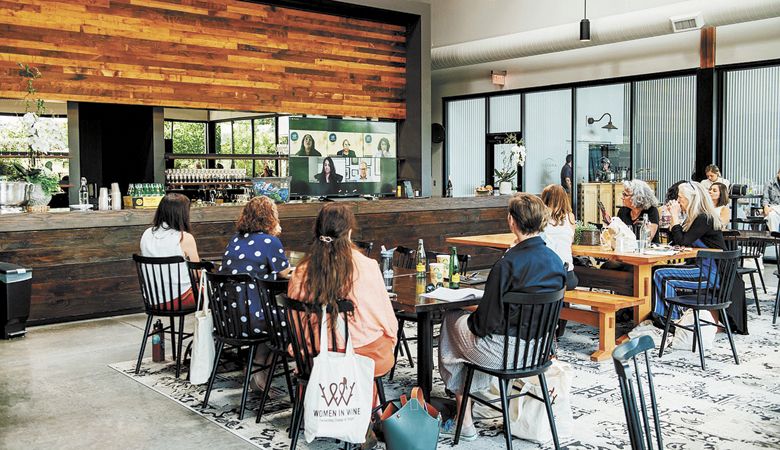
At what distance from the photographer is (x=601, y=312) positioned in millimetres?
5875

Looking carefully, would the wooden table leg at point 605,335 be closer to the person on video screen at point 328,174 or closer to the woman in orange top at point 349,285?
the woman in orange top at point 349,285

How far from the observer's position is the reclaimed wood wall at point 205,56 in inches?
313

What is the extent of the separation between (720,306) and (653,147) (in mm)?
7259

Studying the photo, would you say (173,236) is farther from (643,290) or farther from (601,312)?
(643,290)

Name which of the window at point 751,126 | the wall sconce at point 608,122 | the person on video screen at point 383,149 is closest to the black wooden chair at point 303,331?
the person on video screen at point 383,149

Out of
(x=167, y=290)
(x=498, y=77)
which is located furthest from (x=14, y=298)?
(x=498, y=77)

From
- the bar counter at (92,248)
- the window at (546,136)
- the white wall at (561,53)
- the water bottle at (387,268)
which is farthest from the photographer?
the window at (546,136)

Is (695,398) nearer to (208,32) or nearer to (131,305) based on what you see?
(131,305)

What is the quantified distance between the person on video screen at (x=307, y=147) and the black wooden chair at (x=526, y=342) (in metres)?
6.87

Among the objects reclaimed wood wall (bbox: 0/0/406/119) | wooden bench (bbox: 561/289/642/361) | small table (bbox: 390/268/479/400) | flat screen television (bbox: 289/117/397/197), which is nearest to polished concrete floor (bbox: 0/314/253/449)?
small table (bbox: 390/268/479/400)

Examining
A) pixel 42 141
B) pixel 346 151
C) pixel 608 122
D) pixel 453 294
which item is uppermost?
pixel 608 122

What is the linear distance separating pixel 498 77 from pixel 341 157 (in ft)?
15.7

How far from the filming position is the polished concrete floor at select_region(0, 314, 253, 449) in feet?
13.7

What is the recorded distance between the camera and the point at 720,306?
5727mm
